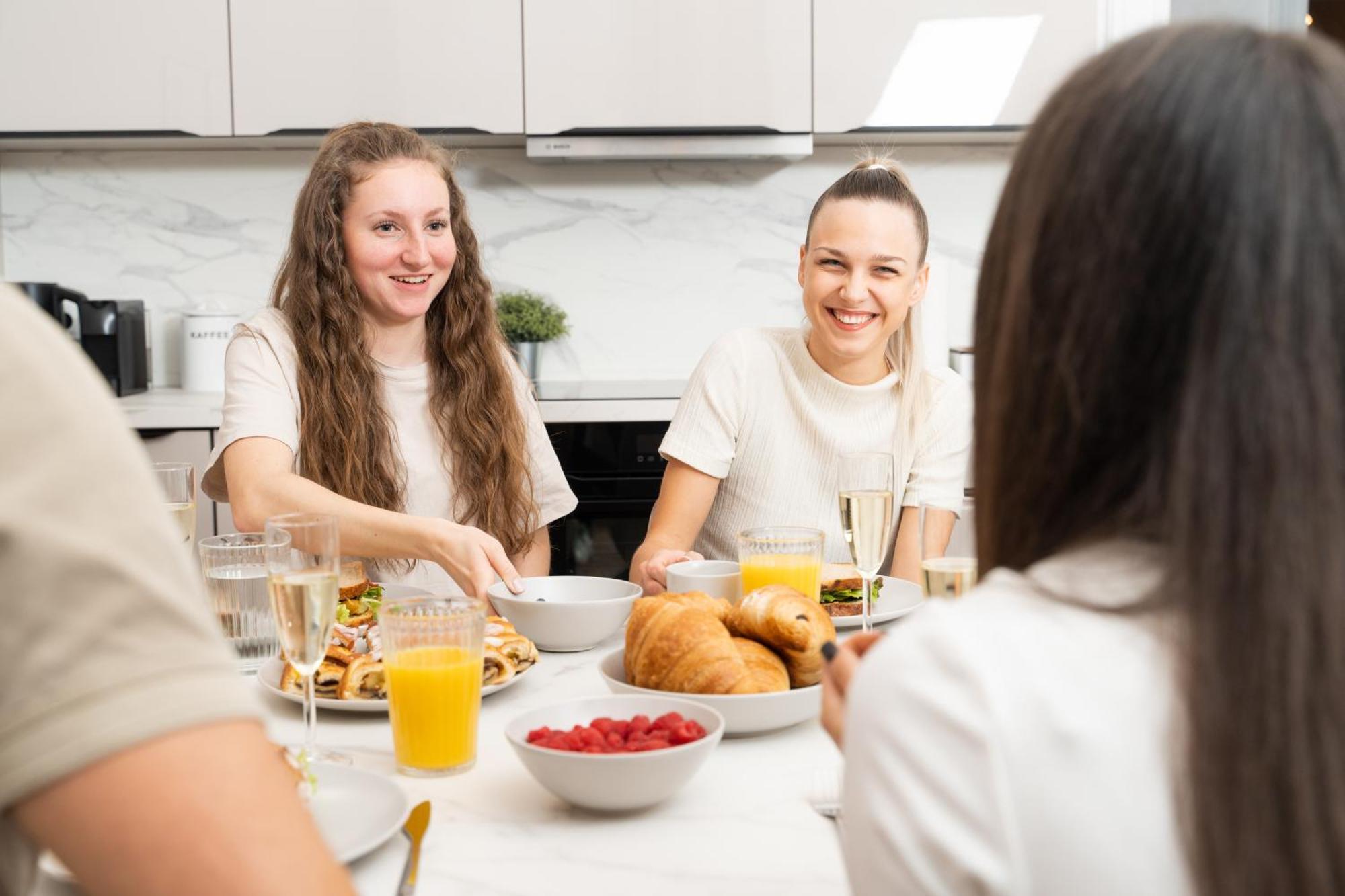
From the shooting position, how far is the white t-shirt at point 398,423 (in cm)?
188

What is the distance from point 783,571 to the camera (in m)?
1.38

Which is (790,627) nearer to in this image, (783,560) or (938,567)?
(938,567)

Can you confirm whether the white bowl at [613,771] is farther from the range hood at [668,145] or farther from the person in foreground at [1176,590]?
the range hood at [668,145]

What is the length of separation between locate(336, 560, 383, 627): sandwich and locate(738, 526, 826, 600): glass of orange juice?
16.7 inches

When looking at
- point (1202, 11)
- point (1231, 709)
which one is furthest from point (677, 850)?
point (1202, 11)

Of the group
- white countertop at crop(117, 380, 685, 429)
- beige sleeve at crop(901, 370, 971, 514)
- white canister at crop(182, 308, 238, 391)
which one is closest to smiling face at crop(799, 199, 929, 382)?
beige sleeve at crop(901, 370, 971, 514)

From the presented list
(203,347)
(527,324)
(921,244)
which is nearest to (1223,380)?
(921,244)

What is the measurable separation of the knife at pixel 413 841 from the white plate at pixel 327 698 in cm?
23

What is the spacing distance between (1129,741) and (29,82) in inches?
130

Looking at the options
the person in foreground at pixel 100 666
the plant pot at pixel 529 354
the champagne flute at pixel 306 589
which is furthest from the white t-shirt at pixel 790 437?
the person in foreground at pixel 100 666

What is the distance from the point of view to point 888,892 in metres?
0.57

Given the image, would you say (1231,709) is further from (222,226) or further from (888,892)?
(222,226)

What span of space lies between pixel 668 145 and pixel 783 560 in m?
2.00

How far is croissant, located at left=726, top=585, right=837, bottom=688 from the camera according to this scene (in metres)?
1.13
